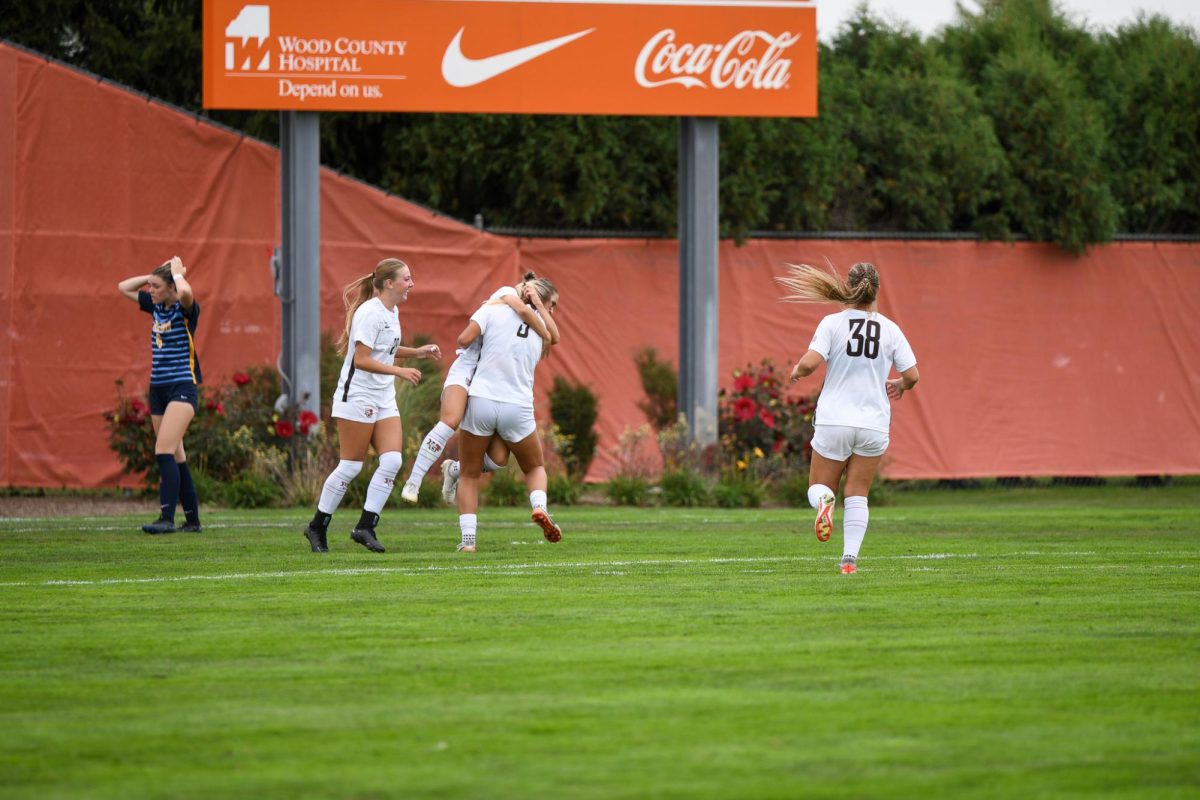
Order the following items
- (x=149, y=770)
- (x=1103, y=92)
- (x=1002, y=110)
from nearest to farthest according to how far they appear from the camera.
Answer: (x=149, y=770), (x=1002, y=110), (x=1103, y=92)

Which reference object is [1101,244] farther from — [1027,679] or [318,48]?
[1027,679]

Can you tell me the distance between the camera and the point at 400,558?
40.5ft

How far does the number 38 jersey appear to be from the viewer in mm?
11266

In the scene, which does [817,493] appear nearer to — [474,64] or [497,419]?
[497,419]

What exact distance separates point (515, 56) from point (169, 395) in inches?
277

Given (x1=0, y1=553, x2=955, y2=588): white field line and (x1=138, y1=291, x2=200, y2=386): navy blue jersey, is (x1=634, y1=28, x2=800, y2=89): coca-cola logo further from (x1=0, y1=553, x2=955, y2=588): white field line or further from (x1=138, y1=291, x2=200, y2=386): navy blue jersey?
(x1=0, y1=553, x2=955, y2=588): white field line

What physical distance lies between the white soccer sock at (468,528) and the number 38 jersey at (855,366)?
2.75 meters

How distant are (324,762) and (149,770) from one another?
21.2 inches

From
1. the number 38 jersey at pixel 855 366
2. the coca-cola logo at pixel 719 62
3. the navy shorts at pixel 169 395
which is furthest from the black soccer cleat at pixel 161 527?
the coca-cola logo at pixel 719 62

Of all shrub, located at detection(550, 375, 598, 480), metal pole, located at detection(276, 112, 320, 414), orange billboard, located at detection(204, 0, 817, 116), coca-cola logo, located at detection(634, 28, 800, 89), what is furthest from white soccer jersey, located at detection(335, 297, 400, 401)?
shrub, located at detection(550, 375, 598, 480)

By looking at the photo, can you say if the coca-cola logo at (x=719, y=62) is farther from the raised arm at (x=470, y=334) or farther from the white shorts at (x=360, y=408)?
A: the white shorts at (x=360, y=408)

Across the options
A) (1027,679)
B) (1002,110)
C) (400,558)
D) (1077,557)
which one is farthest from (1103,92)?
(1027,679)

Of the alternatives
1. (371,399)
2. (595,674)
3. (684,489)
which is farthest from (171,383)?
(595,674)

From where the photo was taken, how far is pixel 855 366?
1128 cm
